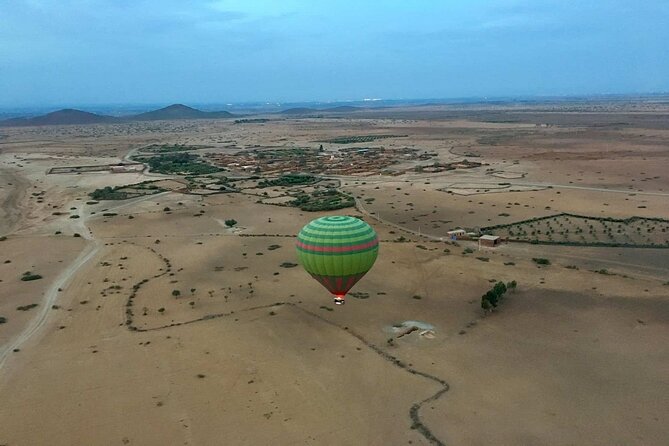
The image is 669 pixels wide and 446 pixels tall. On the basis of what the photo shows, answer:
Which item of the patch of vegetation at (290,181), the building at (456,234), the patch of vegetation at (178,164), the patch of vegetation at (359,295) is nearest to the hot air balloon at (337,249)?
the patch of vegetation at (359,295)

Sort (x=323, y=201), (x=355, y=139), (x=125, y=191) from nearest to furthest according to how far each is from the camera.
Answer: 1. (x=323, y=201)
2. (x=125, y=191)
3. (x=355, y=139)

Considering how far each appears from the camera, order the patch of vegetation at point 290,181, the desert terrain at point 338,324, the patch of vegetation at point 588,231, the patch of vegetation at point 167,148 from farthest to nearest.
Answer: the patch of vegetation at point 167,148 < the patch of vegetation at point 290,181 < the patch of vegetation at point 588,231 < the desert terrain at point 338,324

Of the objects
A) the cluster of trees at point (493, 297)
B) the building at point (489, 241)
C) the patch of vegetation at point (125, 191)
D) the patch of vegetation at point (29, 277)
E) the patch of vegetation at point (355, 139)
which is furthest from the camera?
the patch of vegetation at point (355, 139)

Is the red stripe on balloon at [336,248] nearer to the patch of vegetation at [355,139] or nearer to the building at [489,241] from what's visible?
the building at [489,241]

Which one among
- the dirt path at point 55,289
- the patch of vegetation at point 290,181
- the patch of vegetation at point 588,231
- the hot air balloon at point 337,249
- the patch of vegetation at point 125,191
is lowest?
the patch of vegetation at point 290,181

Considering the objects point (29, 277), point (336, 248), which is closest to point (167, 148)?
point (29, 277)

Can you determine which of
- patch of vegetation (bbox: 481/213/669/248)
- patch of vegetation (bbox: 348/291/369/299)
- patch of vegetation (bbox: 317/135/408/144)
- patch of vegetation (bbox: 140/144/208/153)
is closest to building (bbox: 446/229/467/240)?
patch of vegetation (bbox: 481/213/669/248)

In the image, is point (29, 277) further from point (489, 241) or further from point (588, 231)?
point (588, 231)
